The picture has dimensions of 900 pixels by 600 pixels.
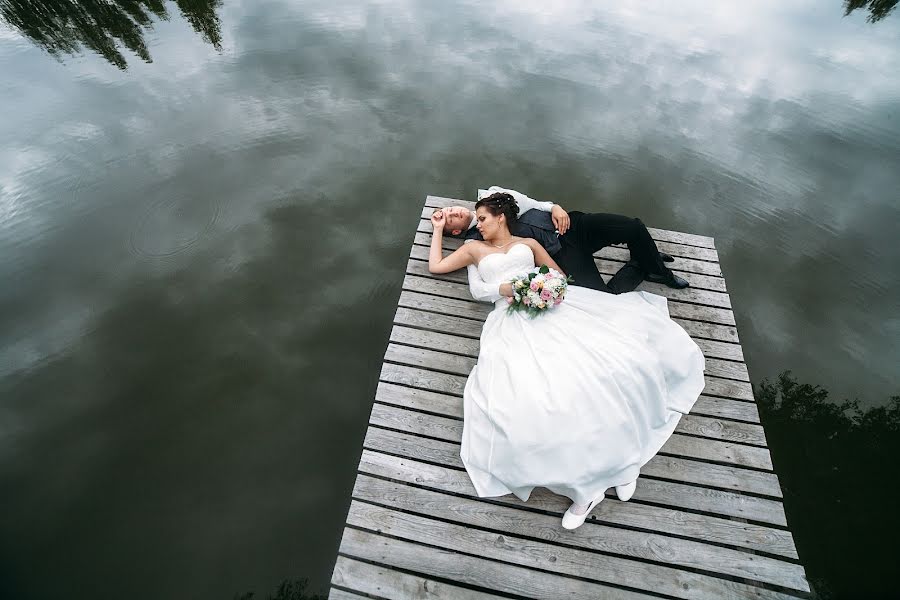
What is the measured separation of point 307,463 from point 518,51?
828 centimetres

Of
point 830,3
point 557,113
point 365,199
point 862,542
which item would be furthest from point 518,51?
point 862,542

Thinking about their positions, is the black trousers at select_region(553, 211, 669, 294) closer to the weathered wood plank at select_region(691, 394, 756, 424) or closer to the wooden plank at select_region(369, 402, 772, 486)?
the weathered wood plank at select_region(691, 394, 756, 424)

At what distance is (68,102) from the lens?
7.19 m

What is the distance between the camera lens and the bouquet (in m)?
3.22

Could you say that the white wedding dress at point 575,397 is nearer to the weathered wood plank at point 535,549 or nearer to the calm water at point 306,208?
the weathered wood plank at point 535,549

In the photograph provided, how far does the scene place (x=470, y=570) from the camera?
2.73 meters

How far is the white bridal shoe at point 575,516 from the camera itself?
2801 mm

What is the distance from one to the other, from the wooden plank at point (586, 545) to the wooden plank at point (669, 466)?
0.86ft

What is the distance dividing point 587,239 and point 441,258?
54.5 inches

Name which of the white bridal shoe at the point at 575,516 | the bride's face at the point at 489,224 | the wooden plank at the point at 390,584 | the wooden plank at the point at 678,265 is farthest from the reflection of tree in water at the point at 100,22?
the white bridal shoe at the point at 575,516

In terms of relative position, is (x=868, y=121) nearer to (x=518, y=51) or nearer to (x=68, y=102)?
(x=518, y=51)

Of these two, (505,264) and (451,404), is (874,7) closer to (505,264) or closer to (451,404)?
(505,264)

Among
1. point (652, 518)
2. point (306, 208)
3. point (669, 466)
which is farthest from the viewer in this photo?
point (306, 208)

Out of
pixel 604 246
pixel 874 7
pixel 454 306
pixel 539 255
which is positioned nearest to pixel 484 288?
pixel 454 306
